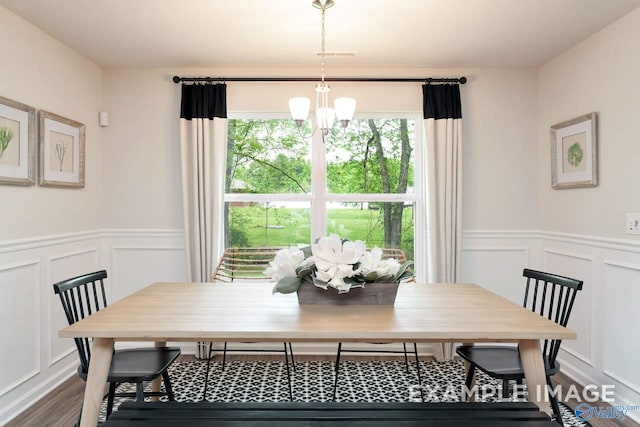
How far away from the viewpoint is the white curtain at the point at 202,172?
11.2 feet

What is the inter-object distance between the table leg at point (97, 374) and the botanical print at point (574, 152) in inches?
122

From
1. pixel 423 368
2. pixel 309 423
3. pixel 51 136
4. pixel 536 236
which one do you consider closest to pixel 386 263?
pixel 309 423

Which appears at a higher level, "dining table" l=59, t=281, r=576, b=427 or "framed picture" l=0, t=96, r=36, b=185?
"framed picture" l=0, t=96, r=36, b=185

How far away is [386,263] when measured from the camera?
1889mm

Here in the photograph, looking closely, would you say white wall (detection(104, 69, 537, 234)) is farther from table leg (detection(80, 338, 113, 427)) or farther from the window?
table leg (detection(80, 338, 113, 427))

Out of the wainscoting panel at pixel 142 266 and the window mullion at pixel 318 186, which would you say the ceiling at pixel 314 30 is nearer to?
the window mullion at pixel 318 186

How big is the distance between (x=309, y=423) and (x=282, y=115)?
269cm

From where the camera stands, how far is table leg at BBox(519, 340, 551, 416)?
5.32 feet

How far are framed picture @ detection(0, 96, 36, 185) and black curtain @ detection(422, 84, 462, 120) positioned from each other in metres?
2.84

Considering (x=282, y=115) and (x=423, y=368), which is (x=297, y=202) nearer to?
(x=282, y=115)

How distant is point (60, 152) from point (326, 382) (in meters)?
2.52

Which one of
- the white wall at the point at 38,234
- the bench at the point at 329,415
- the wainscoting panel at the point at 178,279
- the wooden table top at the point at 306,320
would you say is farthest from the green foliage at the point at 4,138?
the bench at the point at 329,415

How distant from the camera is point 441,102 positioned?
3422mm

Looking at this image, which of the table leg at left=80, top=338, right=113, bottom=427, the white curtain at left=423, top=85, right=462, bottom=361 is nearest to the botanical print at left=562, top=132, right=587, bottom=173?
the white curtain at left=423, top=85, right=462, bottom=361
